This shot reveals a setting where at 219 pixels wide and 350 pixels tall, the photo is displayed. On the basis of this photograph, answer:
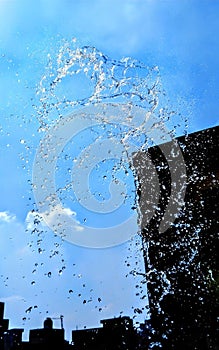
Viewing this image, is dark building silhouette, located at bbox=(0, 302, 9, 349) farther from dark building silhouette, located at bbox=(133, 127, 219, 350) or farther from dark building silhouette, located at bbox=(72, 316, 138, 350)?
dark building silhouette, located at bbox=(133, 127, 219, 350)

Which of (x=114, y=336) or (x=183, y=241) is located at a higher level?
(x=183, y=241)

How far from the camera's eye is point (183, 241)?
14.3 m

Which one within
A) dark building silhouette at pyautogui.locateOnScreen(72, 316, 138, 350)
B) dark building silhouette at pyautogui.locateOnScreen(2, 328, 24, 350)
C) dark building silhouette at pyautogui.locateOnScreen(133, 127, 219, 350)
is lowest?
→ dark building silhouette at pyautogui.locateOnScreen(72, 316, 138, 350)

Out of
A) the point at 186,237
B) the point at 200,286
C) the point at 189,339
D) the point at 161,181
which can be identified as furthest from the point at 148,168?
the point at 189,339

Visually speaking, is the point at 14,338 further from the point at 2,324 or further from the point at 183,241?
the point at 183,241

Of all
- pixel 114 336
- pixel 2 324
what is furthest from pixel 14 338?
pixel 114 336

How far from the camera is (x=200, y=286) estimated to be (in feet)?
42.2

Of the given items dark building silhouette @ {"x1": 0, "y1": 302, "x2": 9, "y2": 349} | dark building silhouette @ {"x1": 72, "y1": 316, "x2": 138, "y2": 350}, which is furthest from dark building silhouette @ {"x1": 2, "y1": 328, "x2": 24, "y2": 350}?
dark building silhouette @ {"x1": 72, "y1": 316, "x2": 138, "y2": 350}

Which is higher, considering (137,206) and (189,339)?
(137,206)

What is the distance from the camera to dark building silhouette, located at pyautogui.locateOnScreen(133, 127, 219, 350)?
1222 centimetres

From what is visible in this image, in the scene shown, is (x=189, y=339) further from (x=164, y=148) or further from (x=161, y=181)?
(x=164, y=148)

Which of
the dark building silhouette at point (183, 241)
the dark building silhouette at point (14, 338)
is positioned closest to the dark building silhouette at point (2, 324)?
the dark building silhouette at point (14, 338)

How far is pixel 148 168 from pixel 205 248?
3.63 metres

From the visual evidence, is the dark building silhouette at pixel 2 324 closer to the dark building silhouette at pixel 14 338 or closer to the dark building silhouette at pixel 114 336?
the dark building silhouette at pixel 14 338
